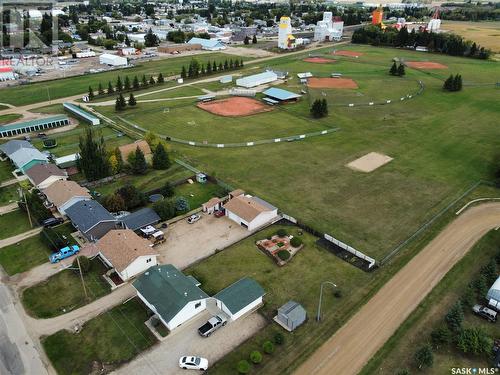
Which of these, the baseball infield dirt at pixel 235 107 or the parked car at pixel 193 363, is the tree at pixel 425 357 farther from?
the baseball infield dirt at pixel 235 107

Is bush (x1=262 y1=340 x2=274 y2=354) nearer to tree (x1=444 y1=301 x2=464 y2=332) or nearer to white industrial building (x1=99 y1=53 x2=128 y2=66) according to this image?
tree (x1=444 y1=301 x2=464 y2=332)

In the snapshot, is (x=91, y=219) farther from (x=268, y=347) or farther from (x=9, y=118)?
(x=9, y=118)

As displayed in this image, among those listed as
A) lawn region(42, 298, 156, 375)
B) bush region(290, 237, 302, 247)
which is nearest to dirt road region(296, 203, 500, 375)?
bush region(290, 237, 302, 247)

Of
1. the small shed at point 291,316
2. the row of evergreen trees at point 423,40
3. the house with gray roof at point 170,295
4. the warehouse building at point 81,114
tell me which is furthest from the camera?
the row of evergreen trees at point 423,40

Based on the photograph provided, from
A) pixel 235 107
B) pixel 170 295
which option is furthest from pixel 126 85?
pixel 170 295

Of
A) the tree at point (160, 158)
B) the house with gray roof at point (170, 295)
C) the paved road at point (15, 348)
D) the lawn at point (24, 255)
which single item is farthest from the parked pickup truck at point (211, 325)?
the tree at point (160, 158)

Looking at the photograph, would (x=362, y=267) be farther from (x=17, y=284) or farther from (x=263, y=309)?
(x=17, y=284)
